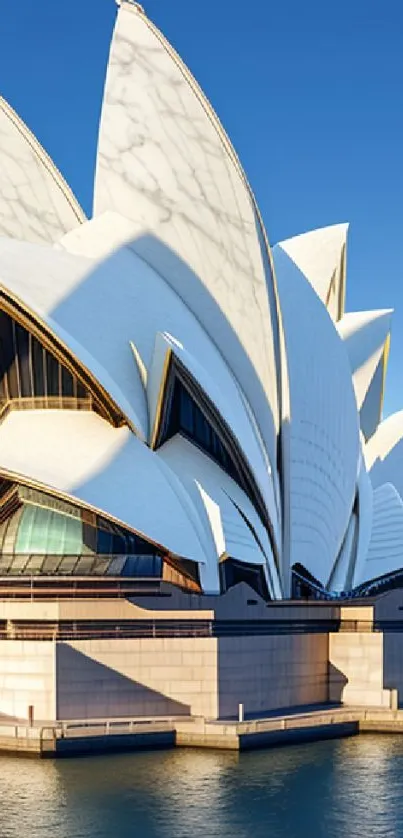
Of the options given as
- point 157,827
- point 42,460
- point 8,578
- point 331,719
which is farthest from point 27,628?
point 157,827

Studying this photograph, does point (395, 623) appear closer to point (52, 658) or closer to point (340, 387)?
point (340, 387)

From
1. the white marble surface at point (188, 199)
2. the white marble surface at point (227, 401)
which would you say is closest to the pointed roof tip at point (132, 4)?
the white marble surface at point (188, 199)

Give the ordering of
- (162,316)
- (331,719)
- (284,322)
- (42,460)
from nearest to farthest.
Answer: (331,719) → (42,460) → (162,316) → (284,322)

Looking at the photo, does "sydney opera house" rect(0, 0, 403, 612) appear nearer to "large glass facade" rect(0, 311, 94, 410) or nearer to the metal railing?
"large glass facade" rect(0, 311, 94, 410)

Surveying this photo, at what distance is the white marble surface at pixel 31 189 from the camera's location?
4075cm

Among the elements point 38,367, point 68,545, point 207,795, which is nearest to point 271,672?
point 68,545

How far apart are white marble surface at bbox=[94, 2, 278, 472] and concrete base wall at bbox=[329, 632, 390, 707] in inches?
221

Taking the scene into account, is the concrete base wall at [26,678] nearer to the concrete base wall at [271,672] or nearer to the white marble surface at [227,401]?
the concrete base wall at [271,672]

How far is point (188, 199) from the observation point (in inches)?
1421

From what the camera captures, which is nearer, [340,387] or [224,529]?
[224,529]

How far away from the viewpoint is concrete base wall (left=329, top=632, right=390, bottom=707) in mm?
33719

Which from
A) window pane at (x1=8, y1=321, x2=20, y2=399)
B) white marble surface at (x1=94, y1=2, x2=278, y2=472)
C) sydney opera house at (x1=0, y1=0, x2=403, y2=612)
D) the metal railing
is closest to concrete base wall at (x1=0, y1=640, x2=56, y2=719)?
the metal railing

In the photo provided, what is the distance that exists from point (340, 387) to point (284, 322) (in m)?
3.39

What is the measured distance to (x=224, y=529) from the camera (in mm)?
32875
